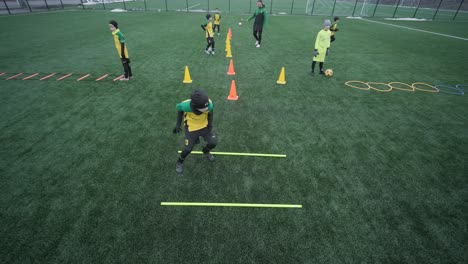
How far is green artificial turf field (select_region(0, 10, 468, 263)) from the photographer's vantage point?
3.26m

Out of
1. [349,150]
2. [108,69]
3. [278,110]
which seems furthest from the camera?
[108,69]

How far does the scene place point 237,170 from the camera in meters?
4.65

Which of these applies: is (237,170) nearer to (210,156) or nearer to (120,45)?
(210,156)

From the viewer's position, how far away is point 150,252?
10.2 ft

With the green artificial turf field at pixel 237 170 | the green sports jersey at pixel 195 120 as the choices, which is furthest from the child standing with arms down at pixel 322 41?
the green sports jersey at pixel 195 120

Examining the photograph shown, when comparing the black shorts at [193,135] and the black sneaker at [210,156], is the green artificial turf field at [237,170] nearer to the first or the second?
the black sneaker at [210,156]

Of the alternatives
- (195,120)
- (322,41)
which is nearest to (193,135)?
(195,120)

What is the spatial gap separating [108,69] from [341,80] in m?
10.1

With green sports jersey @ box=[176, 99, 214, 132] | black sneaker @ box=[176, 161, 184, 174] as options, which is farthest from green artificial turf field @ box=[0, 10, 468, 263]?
green sports jersey @ box=[176, 99, 214, 132]

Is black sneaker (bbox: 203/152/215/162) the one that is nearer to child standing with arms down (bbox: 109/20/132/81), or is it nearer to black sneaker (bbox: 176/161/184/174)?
black sneaker (bbox: 176/161/184/174)

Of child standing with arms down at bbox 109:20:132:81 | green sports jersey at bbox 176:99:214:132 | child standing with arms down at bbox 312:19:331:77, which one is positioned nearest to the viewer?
green sports jersey at bbox 176:99:214:132

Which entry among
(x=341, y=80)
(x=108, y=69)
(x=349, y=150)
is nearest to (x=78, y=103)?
(x=108, y=69)

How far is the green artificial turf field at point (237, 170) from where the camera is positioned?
326 cm

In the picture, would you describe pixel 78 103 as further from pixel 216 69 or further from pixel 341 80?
pixel 341 80
